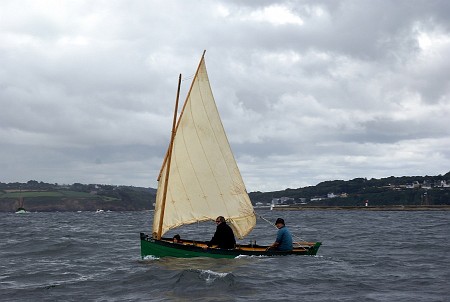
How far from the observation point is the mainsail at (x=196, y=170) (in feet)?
89.2

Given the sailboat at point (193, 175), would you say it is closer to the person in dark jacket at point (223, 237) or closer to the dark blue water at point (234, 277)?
the person in dark jacket at point (223, 237)

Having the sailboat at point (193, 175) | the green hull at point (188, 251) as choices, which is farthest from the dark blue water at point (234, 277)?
the sailboat at point (193, 175)

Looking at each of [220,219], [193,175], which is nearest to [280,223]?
[220,219]

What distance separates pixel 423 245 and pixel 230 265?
16.8 meters

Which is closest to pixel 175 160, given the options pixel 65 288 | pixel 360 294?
pixel 65 288

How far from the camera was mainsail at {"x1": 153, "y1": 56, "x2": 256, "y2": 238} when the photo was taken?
89.2 ft

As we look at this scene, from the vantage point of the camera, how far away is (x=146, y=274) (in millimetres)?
22938

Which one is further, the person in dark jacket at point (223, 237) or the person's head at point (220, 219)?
the person in dark jacket at point (223, 237)

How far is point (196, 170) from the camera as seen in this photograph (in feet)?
89.5

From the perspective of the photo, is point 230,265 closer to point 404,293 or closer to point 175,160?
point 175,160

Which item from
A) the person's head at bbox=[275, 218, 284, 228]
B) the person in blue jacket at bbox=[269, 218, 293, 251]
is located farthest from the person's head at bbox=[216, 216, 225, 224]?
the person in blue jacket at bbox=[269, 218, 293, 251]

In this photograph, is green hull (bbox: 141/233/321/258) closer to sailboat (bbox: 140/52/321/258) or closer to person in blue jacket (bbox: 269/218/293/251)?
sailboat (bbox: 140/52/321/258)

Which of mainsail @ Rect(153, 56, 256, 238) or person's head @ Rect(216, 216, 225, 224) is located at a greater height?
mainsail @ Rect(153, 56, 256, 238)

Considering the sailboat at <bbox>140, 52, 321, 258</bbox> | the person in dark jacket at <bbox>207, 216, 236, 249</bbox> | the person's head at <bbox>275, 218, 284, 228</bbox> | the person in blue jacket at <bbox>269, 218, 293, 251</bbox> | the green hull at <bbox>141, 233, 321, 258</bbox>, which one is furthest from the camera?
the person in blue jacket at <bbox>269, 218, 293, 251</bbox>
